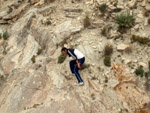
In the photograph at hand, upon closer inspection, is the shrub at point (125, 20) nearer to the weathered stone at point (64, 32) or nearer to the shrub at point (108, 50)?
the shrub at point (108, 50)

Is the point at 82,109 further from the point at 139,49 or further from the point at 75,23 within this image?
the point at 75,23

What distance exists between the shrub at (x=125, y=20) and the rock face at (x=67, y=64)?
0.31 meters

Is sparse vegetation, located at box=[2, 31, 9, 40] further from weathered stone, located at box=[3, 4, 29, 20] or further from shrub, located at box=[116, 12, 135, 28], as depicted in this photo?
shrub, located at box=[116, 12, 135, 28]

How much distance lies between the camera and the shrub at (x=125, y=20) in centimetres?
860

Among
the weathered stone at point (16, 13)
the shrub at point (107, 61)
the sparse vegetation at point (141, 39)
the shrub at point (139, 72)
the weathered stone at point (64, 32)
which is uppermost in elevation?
the weathered stone at point (16, 13)

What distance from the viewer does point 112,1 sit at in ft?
32.7

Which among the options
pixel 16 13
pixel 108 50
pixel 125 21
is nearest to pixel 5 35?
pixel 16 13

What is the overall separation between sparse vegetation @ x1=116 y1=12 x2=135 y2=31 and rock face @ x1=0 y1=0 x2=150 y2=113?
0.99ft

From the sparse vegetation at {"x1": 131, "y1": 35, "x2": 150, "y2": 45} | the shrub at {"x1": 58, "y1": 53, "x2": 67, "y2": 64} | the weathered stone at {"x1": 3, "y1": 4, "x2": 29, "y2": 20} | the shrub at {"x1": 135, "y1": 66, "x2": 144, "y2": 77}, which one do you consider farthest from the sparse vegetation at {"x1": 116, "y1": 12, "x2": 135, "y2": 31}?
the weathered stone at {"x1": 3, "y1": 4, "x2": 29, "y2": 20}

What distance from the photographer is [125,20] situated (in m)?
8.62

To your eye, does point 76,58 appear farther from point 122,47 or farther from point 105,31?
point 105,31

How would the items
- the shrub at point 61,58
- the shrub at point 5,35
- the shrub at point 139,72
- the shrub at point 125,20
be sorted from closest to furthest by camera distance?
the shrub at point 139,72 < the shrub at point 61,58 < the shrub at point 125,20 < the shrub at point 5,35

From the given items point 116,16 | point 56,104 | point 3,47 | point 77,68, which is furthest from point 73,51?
point 3,47

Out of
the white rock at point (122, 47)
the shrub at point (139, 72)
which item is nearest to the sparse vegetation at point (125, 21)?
the white rock at point (122, 47)
